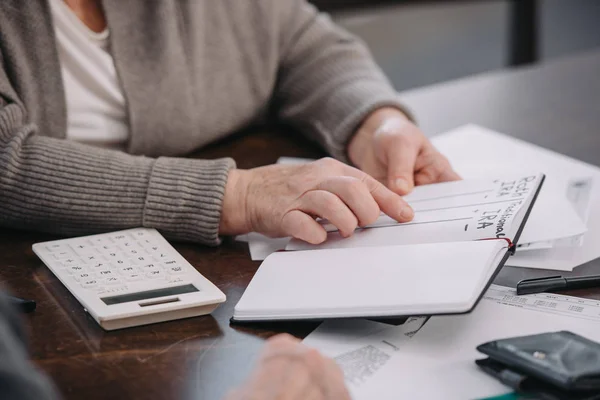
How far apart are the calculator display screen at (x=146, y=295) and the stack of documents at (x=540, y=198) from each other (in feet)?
0.44

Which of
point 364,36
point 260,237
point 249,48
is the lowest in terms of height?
point 364,36

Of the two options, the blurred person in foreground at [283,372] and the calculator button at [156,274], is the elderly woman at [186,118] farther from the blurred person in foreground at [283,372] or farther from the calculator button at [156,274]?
the blurred person in foreground at [283,372]

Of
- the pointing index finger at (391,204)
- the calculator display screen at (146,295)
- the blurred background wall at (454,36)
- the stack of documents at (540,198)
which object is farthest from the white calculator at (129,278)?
the blurred background wall at (454,36)

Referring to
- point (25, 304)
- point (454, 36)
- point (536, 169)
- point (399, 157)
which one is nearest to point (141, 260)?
point (25, 304)

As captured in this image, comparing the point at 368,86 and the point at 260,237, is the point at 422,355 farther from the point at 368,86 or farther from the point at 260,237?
the point at 368,86

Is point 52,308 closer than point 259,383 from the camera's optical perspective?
No

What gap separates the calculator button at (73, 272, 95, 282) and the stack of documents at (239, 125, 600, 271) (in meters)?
0.18

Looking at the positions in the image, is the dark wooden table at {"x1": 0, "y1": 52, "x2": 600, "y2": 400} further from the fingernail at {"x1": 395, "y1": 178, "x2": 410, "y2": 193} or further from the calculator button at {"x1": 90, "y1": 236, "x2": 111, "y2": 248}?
the fingernail at {"x1": 395, "y1": 178, "x2": 410, "y2": 193}

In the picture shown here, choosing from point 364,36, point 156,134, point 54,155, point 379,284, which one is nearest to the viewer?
point 379,284

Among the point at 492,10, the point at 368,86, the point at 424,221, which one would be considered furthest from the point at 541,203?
the point at 492,10

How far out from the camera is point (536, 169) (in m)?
1.10

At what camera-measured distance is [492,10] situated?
3.58m

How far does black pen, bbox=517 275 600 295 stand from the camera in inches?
31.3

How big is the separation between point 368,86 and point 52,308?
66cm
